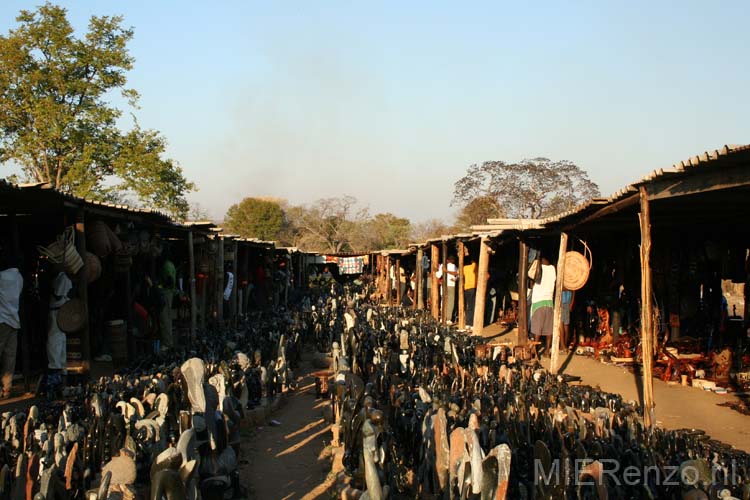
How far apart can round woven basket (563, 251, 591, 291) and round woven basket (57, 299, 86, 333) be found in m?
6.38

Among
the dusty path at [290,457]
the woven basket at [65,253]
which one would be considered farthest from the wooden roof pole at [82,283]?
the dusty path at [290,457]

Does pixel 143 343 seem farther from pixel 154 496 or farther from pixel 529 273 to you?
pixel 154 496

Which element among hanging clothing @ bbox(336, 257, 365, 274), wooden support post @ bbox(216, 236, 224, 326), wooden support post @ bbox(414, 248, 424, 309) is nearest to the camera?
wooden support post @ bbox(216, 236, 224, 326)

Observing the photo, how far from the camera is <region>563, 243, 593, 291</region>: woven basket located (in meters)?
8.95

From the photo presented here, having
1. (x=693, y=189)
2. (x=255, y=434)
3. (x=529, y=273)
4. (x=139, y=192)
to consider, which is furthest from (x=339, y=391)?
(x=139, y=192)

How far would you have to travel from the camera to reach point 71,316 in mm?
8344

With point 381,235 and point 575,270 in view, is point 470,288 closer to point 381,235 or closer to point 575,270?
point 575,270

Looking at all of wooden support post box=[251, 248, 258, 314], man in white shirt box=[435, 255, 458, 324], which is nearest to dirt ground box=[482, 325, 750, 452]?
man in white shirt box=[435, 255, 458, 324]

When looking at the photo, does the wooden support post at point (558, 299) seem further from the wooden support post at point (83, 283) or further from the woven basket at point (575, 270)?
the wooden support post at point (83, 283)

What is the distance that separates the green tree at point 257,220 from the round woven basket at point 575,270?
42425 mm

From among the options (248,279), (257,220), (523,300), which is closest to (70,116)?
(248,279)

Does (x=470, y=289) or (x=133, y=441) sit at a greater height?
(x=470, y=289)

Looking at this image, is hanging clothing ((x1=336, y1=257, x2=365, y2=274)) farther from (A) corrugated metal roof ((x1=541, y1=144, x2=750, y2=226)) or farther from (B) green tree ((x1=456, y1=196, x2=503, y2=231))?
(A) corrugated metal roof ((x1=541, y1=144, x2=750, y2=226))

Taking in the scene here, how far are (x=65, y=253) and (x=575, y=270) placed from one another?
6.62 m
